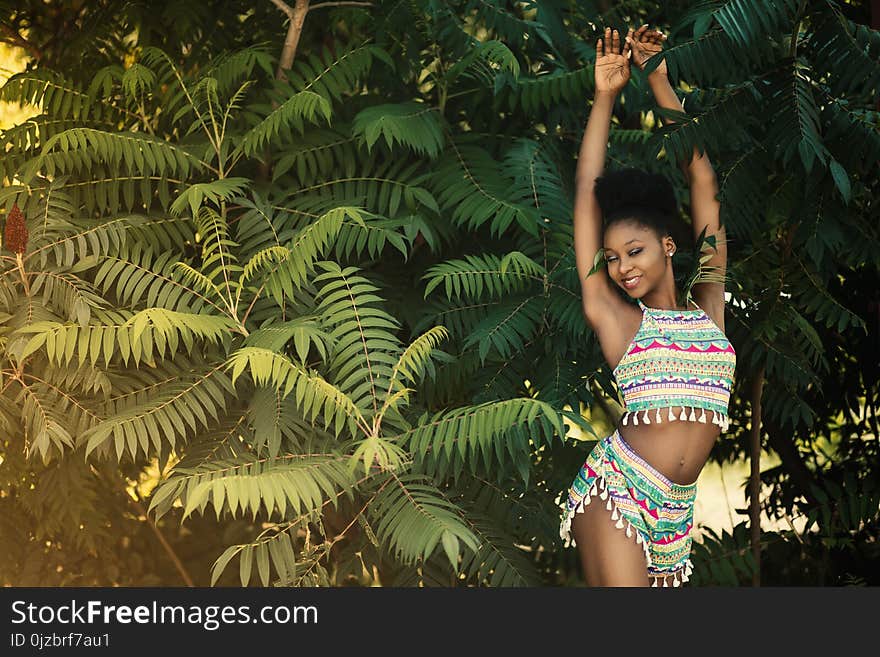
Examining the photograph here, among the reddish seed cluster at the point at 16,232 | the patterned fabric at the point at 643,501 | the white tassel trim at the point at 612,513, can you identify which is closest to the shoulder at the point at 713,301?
the patterned fabric at the point at 643,501

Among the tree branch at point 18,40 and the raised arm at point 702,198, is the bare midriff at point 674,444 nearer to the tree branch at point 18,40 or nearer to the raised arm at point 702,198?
the raised arm at point 702,198

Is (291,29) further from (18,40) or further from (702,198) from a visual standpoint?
(702,198)

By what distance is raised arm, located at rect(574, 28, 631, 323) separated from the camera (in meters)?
2.77

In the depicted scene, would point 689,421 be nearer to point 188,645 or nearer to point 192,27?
point 188,645

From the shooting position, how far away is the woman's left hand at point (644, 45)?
9.50 ft

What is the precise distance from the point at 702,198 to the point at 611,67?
478 mm

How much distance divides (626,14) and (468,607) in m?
2.81

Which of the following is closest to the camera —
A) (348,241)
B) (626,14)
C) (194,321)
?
(194,321)

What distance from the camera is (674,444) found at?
8.41ft

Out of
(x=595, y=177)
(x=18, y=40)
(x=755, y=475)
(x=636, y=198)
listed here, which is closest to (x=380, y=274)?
(x=595, y=177)

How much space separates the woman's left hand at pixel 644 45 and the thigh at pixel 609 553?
1337 millimetres

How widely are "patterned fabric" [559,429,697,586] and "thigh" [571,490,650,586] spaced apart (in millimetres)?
19

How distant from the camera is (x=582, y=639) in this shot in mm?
2668

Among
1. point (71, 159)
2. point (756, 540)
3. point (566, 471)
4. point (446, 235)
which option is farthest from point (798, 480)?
point (71, 159)
